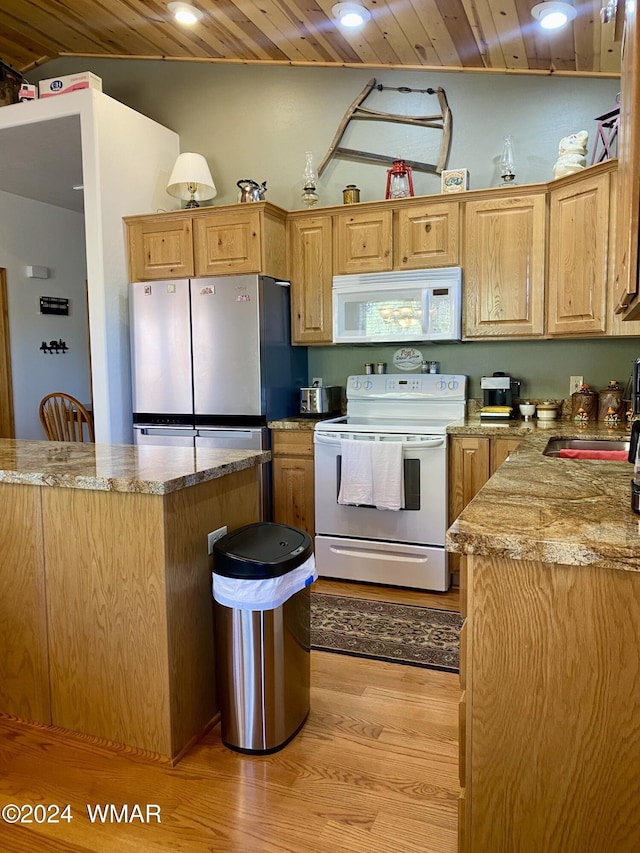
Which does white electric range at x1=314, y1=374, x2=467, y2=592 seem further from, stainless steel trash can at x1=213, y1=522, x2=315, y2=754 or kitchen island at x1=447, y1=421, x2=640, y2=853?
kitchen island at x1=447, y1=421, x2=640, y2=853

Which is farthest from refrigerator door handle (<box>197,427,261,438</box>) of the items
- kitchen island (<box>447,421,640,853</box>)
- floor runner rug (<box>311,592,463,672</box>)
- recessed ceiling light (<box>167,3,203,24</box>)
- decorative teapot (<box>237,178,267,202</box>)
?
kitchen island (<box>447,421,640,853</box>)

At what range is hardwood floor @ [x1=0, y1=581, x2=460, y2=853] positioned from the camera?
5.04ft

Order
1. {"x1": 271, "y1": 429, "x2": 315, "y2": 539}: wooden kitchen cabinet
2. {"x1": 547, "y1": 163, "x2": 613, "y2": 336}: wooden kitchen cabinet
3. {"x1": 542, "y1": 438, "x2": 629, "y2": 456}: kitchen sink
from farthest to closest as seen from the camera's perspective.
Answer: {"x1": 271, "y1": 429, "x2": 315, "y2": 539}: wooden kitchen cabinet → {"x1": 547, "y1": 163, "x2": 613, "y2": 336}: wooden kitchen cabinet → {"x1": 542, "y1": 438, "x2": 629, "y2": 456}: kitchen sink

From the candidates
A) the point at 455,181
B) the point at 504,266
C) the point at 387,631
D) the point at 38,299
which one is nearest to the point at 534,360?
the point at 504,266

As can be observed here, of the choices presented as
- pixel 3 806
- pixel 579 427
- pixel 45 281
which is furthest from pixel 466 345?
pixel 45 281

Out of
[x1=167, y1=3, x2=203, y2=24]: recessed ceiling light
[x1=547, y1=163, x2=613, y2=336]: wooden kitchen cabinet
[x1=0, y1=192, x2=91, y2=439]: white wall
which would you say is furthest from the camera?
[x1=0, y1=192, x2=91, y2=439]: white wall

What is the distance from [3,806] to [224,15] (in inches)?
155

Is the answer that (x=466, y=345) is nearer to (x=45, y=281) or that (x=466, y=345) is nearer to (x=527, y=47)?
(x=527, y=47)

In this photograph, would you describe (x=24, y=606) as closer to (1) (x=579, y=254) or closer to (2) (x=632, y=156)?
(2) (x=632, y=156)

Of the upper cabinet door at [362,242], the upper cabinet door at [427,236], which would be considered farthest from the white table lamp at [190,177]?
the upper cabinet door at [427,236]

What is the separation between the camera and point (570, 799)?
1.13 m

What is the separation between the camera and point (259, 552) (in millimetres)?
1872

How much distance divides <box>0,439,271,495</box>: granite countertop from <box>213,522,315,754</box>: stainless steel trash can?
0.87 feet

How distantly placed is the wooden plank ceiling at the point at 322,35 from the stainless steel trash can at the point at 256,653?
9.08 feet
